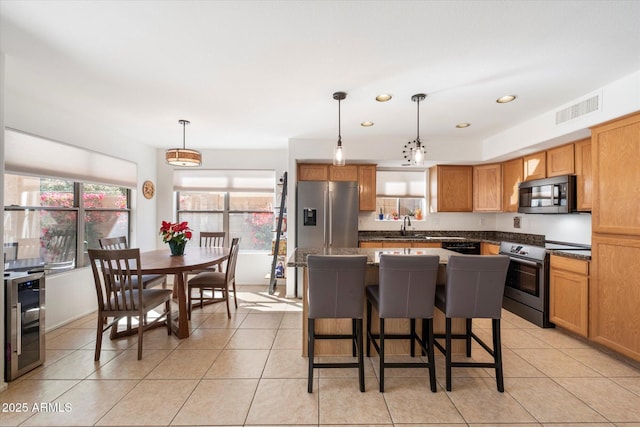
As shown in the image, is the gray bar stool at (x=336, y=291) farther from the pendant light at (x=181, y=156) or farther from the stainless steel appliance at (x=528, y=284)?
the stainless steel appliance at (x=528, y=284)

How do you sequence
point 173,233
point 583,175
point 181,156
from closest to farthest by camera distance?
point 583,175
point 181,156
point 173,233

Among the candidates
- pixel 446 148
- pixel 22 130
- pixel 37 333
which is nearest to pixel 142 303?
pixel 37 333

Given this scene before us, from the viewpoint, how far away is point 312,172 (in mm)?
4590

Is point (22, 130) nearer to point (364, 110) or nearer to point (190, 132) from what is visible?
point (190, 132)

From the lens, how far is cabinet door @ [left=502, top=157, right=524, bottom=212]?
161 inches

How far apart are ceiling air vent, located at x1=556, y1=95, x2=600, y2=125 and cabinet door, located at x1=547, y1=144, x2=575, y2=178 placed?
0.49 metres

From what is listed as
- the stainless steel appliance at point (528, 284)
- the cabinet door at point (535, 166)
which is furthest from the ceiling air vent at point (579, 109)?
the stainless steel appliance at point (528, 284)

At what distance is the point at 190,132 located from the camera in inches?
160

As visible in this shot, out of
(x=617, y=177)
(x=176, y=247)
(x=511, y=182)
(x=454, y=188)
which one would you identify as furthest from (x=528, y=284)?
(x=176, y=247)

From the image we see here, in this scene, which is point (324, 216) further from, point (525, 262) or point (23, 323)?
point (23, 323)

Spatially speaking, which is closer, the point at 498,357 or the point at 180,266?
the point at 498,357

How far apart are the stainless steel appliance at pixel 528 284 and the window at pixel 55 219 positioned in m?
5.46

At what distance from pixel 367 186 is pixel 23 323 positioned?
4161mm

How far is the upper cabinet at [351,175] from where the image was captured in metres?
4.59
